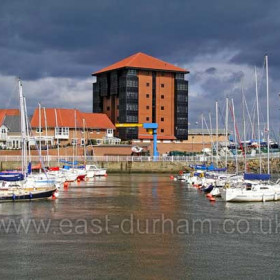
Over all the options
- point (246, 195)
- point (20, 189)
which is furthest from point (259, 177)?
point (20, 189)

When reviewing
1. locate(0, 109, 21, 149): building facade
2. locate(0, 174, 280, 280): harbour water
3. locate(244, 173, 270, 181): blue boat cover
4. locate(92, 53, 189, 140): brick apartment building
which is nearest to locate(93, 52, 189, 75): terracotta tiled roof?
locate(92, 53, 189, 140): brick apartment building

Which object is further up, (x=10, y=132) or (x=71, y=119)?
(x=71, y=119)

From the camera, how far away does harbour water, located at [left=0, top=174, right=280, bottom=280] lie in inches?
1075

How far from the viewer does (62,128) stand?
144 m

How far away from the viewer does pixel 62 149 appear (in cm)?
12538

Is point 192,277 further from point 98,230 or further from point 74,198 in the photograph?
point 74,198

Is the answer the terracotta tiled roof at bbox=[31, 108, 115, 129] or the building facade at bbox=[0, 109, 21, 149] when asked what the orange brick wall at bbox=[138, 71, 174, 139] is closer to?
the terracotta tiled roof at bbox=[31, 108, 115, 129]

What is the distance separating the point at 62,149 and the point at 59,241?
92.2 meters

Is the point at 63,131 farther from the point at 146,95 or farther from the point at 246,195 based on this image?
the point at 246,195

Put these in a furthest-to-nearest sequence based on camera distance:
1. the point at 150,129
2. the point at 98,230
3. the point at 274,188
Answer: the point at 150,129 → the point at 274,188 → the point at 98,230

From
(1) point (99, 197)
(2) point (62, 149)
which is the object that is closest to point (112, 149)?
(2) point (62, 149)

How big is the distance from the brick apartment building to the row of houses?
6066 mm

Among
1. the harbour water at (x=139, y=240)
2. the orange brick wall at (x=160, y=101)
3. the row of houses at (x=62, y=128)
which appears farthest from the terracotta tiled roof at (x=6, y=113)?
the harbour water at (x=139, y=240)

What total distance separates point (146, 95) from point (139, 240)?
12133 cm
